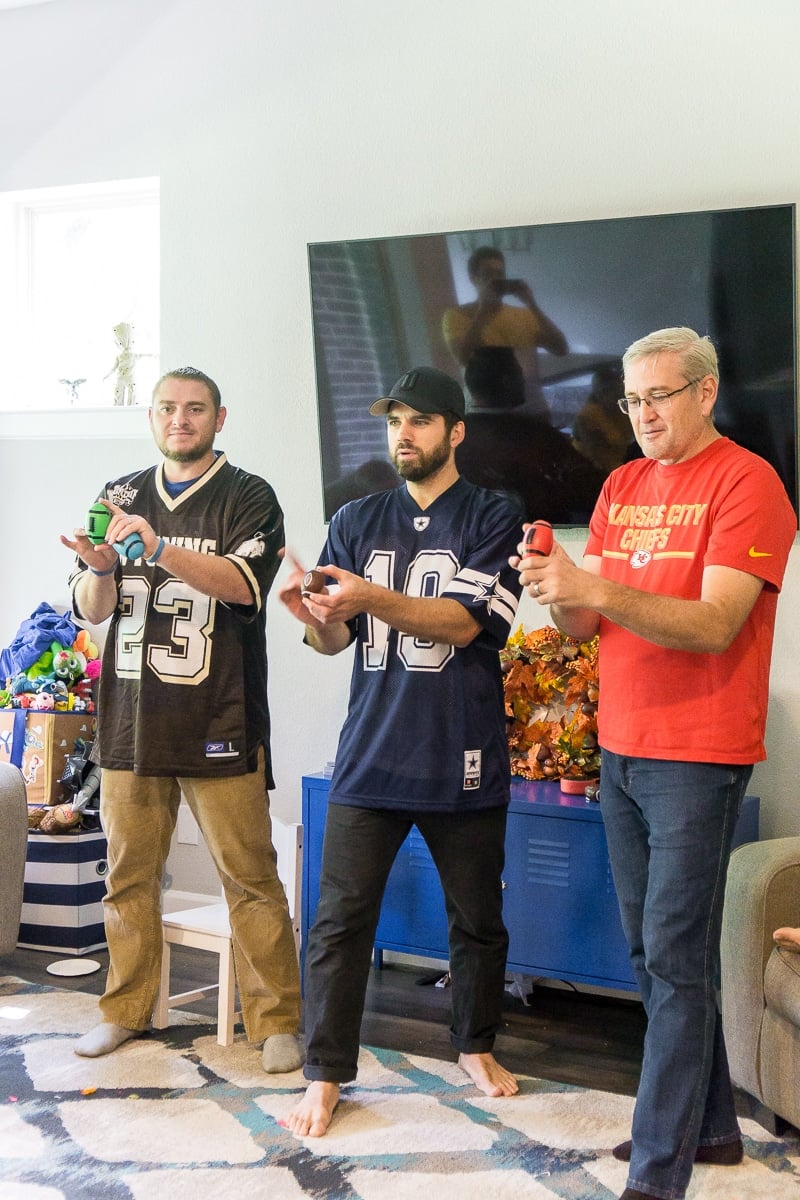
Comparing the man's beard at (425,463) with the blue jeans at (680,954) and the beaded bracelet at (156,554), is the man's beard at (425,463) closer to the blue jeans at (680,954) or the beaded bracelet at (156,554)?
the beaded bracelet at (156,554)

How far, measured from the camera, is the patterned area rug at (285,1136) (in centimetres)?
220

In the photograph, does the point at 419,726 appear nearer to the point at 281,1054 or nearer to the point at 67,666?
the point at 281,1054

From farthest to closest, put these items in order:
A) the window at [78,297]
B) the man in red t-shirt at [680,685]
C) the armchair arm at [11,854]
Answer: the window at [78,297], the armchair arm at [11,854], the man in red t-shirt at [680,685]

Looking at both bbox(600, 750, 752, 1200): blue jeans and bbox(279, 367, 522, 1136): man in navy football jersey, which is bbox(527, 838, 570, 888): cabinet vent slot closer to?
bbox(279, 367, 522, 1136): man in navy football jersey

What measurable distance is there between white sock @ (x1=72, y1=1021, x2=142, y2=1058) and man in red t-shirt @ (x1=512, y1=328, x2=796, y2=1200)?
131 centimetres

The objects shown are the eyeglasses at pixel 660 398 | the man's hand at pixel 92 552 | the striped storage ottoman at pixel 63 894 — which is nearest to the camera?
the eyeglasses at pixel 660 398

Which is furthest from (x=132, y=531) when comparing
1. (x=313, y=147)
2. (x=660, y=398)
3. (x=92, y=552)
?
(x=313, y=147)

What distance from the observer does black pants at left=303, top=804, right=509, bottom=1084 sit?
2.50 metres

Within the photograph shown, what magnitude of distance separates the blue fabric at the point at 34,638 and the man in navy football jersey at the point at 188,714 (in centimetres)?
120

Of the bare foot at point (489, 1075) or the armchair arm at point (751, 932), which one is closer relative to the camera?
the armchair arm at point (751, 932)

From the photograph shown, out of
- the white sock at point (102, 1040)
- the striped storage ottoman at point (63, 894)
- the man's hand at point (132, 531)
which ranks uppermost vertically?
the man's hand at point (132, 531)

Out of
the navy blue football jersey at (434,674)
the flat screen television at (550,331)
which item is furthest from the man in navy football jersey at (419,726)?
the flat screen television at (550,331)

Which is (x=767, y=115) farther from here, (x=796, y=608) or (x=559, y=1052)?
(x=559, y=1052)

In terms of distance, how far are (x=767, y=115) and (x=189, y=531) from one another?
186 cm
